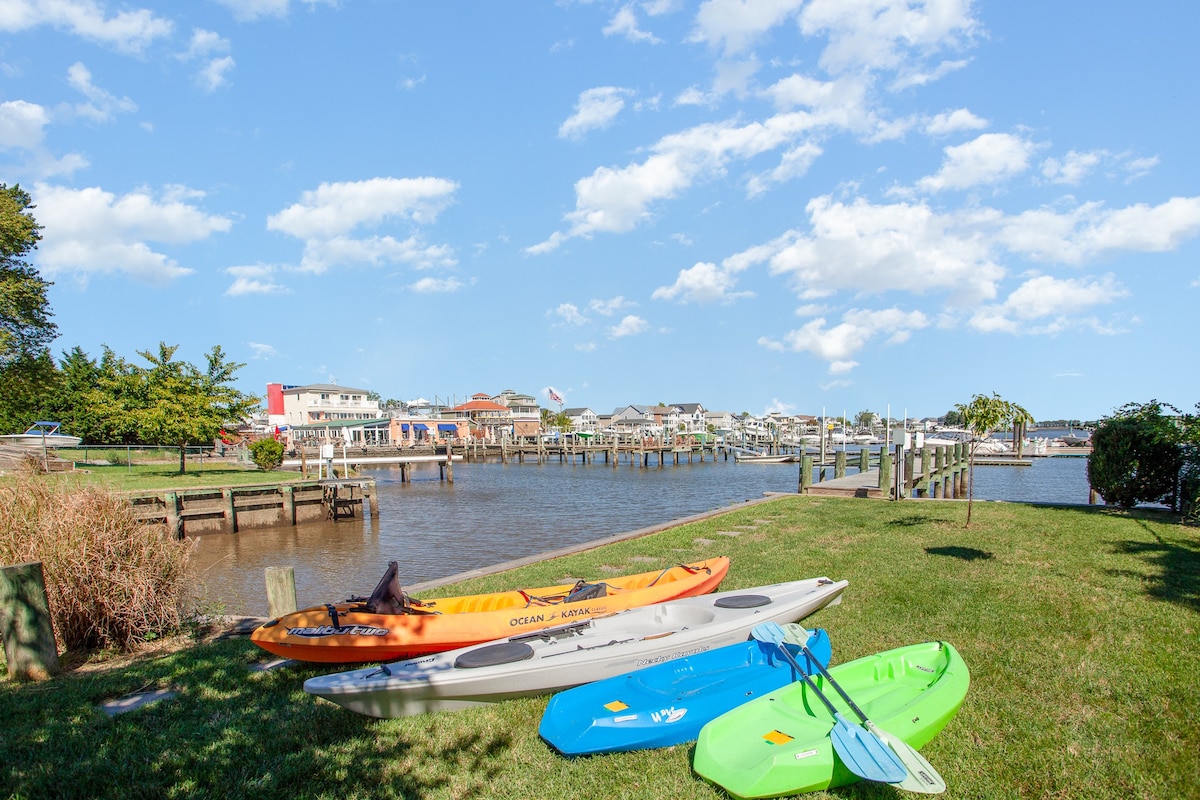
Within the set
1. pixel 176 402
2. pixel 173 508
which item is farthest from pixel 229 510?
pixel 176 402

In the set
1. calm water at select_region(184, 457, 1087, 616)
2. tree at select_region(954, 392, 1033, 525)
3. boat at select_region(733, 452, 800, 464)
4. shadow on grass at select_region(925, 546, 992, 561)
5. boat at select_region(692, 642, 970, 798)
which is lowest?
boat at select_region(733, 452, 800, 464)

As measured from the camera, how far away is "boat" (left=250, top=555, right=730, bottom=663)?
18.8ft

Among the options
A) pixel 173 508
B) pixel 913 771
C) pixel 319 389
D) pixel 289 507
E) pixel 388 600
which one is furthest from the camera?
pixel 319 389

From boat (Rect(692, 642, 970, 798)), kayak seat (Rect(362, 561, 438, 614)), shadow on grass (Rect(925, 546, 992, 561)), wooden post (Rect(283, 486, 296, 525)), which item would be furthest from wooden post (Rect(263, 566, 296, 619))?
wooden post (Rect(283, 486, 296, 525))

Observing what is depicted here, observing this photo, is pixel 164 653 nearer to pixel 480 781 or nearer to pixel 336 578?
pixel 480 781

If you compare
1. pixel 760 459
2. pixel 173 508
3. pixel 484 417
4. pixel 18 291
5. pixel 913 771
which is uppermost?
pixel 18 291

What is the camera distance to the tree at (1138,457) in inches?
449

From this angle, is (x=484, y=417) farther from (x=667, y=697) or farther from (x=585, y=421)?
(x=667, y=697)

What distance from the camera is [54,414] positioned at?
41031 mm

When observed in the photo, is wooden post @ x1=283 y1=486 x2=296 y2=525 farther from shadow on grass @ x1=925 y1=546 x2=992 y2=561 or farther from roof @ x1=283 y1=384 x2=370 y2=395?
roof @ x1=283 y1=384 x2=370 y2=395

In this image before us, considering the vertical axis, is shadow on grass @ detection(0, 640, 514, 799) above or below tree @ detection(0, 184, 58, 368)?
below

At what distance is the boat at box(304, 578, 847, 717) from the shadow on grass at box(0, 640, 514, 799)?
259 mm

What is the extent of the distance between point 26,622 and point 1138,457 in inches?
660

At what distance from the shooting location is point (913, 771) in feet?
11.0
